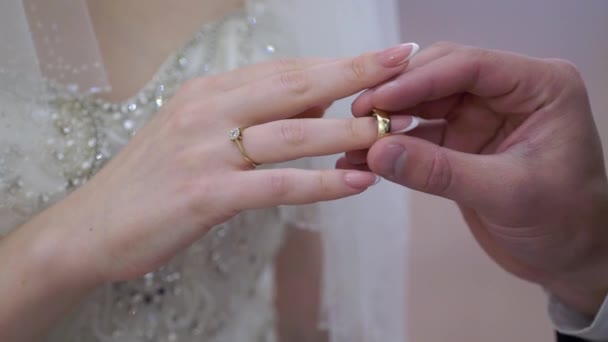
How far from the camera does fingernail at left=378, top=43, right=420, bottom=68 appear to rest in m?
0.44

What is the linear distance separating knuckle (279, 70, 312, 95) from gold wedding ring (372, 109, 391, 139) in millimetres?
63

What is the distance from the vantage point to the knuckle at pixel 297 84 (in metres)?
0.46

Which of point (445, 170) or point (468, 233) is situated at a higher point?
point (445, 170)

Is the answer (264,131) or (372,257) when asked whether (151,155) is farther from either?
(372,257)

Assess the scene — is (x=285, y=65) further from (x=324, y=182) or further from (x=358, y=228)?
(x=358, y=228)

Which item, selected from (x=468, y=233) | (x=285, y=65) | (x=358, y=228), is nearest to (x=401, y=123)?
(x=285, y=65)

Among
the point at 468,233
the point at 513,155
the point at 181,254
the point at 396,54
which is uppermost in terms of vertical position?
the point at 396,54

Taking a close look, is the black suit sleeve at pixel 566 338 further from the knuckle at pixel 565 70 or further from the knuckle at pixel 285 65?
the knuckle at pixel 285 65

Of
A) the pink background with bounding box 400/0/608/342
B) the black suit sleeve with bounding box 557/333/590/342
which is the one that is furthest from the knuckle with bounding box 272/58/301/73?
the pink background with bounding box 400/0/608/342

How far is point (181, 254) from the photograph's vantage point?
2.13 feet

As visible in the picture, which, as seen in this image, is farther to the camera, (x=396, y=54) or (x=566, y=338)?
(x=566, y=338)

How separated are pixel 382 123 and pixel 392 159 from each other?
42 millimetres

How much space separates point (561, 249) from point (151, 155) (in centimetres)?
41

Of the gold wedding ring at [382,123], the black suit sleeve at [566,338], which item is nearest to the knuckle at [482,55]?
the gold wedding ring at [382,123]
